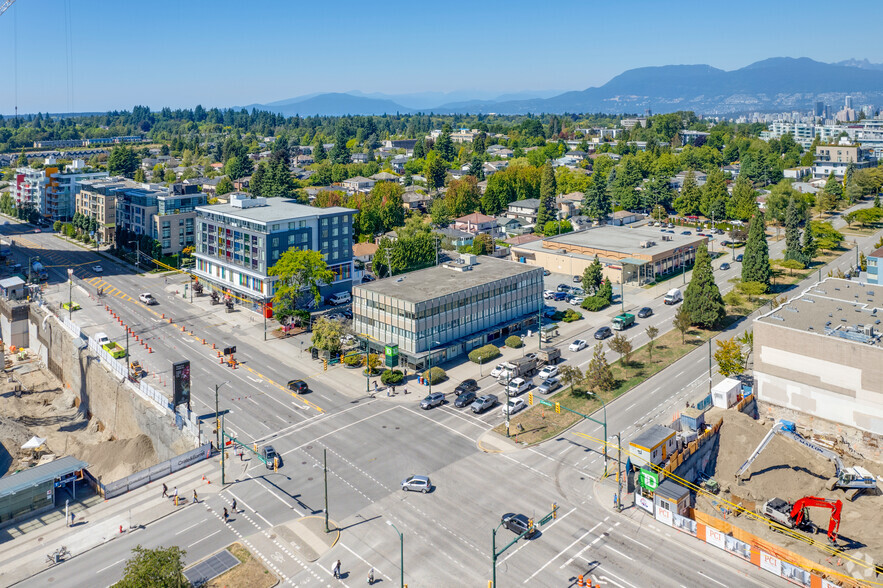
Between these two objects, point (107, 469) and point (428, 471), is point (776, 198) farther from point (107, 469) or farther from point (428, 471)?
point (107, 469)

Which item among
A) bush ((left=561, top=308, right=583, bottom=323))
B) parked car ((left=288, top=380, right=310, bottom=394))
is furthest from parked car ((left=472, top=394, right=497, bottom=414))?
bush ((left=561, top=308, right=583, bottom=323))

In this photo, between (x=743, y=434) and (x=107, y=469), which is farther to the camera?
(x=107, y=469)

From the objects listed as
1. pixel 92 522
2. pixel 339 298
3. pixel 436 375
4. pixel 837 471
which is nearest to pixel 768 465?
pixel 837 471

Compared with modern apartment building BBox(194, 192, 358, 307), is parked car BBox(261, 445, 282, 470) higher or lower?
lower

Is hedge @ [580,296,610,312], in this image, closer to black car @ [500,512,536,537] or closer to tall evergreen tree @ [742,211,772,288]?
tall evergreen tree @ [742,211,772,288]

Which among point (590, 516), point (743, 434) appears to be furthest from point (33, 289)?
point (743, 434)

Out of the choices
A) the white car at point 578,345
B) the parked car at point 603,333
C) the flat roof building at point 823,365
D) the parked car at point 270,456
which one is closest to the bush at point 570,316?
the parked car at point 603,333
